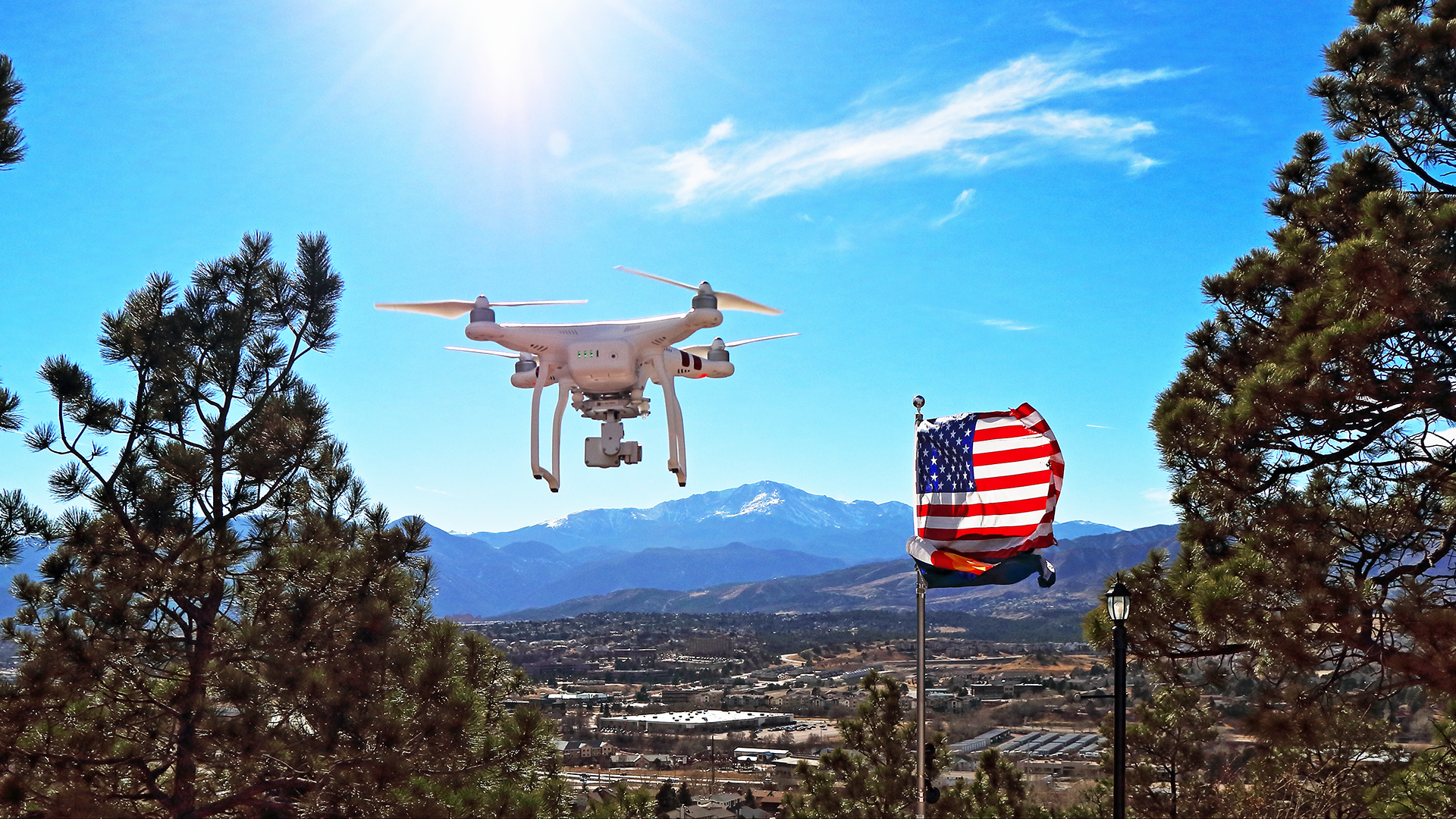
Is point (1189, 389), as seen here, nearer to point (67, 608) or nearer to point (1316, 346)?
point (1316, 346)

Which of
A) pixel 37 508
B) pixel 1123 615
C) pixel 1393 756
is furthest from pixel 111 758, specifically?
pixel 1393 756

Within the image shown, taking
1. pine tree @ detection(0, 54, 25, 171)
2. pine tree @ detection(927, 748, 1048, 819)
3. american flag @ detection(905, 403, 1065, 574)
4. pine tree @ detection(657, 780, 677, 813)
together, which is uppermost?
pine tree @ detection(0, 54, 25, 171)

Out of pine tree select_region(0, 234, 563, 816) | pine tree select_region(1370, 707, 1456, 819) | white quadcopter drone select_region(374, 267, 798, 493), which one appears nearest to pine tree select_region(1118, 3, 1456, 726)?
pine tree select_region(1370, 707, 1456, 819)

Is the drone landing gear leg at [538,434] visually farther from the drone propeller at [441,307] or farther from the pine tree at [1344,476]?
the pine tree at [1344,476]

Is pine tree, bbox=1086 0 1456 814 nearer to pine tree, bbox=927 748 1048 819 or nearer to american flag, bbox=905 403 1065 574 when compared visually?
american flag, bbox=905 403 1065 574

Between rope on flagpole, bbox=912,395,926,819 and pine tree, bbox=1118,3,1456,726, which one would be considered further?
rope on flagpole, bbox=912,395,926,819

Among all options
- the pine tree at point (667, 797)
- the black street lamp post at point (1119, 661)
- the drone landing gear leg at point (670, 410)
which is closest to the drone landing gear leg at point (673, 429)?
the drone landing gear leg at point (670, 410)
